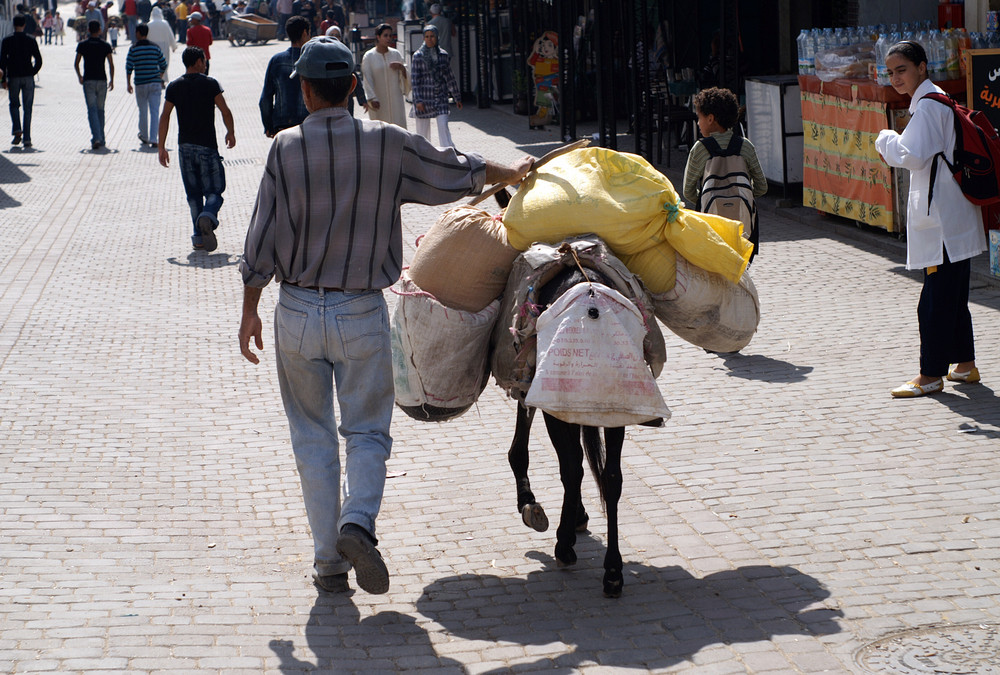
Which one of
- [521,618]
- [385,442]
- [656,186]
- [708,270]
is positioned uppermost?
[656,186]

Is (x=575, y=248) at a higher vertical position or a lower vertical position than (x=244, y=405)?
higher

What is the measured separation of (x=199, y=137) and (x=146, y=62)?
869cm

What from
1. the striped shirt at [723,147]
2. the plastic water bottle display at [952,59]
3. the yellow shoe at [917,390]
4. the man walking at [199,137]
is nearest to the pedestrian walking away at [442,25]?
the man walking at [199,137]

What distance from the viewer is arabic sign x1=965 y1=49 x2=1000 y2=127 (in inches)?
375

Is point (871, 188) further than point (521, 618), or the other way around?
point (871, 188)

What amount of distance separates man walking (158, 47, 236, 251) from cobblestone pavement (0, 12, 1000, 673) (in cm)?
266

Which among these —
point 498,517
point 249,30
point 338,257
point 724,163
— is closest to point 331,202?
point 338,257

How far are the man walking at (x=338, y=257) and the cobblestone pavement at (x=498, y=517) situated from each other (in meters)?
0.55

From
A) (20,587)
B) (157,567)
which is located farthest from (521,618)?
(20,587)

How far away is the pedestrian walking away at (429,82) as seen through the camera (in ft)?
60.0

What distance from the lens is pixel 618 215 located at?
4.62 metres

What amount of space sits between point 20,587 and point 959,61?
28.6 ft

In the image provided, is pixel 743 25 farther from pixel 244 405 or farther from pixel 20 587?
pixel 20 587

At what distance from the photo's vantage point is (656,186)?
472 centimetres
